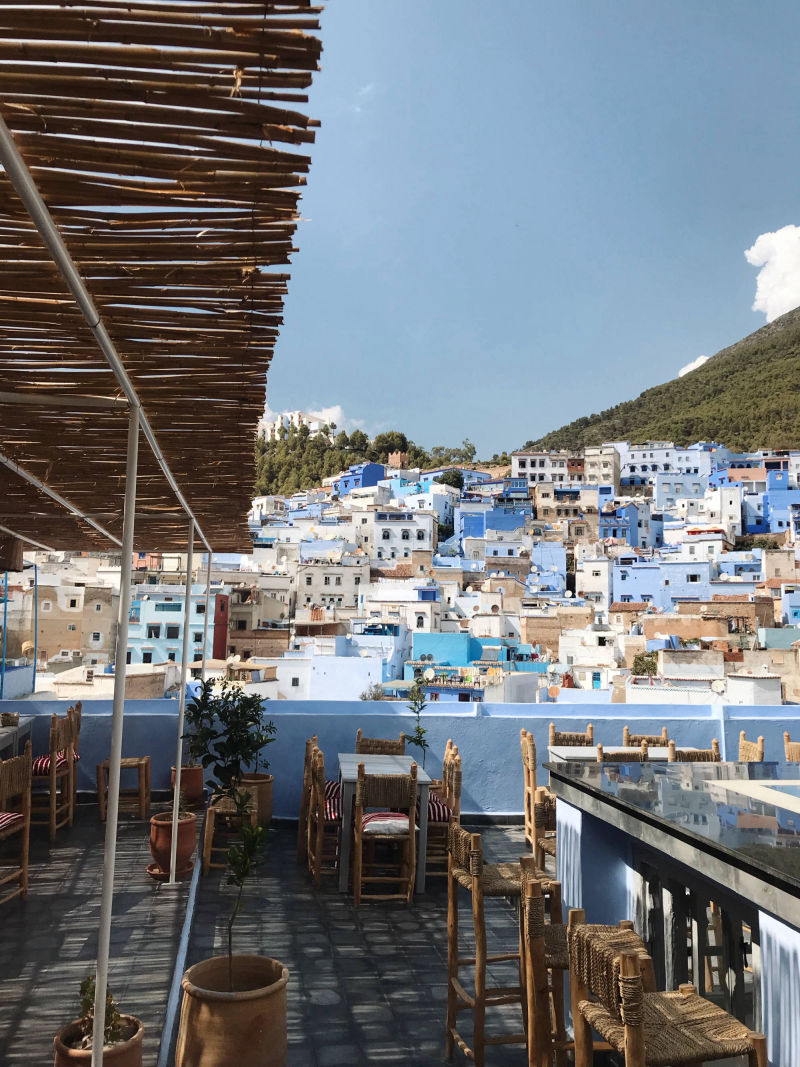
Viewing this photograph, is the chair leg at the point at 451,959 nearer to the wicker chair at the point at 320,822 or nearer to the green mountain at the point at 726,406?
the wicker chair at the point at 320,822

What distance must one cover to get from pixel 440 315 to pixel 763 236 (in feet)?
143

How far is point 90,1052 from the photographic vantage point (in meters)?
2.46

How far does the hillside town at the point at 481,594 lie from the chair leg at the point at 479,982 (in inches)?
283

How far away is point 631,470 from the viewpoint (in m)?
75.4

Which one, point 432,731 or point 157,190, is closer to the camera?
point 157,190

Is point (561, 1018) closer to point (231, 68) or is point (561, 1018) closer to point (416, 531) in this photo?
point (231, 68)

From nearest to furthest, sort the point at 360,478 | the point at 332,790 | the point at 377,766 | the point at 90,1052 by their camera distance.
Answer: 1. the point at 90,1052
2. the point at 377,766
3. the point at 332,790
4. the point at 360,478

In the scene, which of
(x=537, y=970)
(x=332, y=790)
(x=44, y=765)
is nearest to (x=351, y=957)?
(x=332, y=790)

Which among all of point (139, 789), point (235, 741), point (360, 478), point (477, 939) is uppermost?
point (360, 478)

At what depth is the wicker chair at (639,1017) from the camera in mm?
1771

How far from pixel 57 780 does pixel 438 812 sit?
3091 mm

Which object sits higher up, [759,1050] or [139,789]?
[759,1050]

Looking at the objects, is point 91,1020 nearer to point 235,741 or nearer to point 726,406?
point 235,741

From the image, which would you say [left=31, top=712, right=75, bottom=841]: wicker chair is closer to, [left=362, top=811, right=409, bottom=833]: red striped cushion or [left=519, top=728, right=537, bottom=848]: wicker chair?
[left=362, top=811, right=409, bottom=833]: red striped cushion
